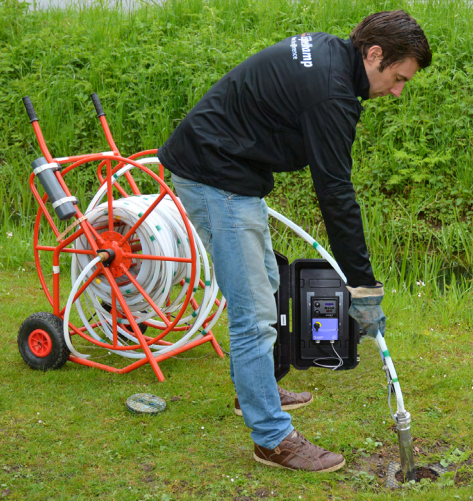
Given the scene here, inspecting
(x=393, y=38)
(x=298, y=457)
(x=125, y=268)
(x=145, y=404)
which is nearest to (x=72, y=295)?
(x=125, y=268)

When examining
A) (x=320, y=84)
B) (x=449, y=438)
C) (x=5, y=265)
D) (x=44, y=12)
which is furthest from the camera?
(x=44, y=12)

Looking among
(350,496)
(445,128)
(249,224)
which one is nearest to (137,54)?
(445,128)


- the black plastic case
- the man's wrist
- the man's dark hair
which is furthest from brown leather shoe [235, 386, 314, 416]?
the man's dark hair

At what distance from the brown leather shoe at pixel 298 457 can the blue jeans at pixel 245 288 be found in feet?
0.18

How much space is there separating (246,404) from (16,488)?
3.41ft

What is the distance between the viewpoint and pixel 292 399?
136 inches

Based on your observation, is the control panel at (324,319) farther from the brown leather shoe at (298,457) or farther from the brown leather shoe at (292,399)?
the brown leather shoe at (298,457)

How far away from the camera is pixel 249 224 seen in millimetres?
2617

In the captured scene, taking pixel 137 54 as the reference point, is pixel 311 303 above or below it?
below

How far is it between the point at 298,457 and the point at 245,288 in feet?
2.64

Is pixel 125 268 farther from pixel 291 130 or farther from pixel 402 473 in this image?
pixel 402 473

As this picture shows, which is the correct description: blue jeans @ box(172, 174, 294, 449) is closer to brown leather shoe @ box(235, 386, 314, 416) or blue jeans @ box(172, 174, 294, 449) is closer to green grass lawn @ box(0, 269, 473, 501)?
green grass lawn @ box(0, 269, 473, 501)

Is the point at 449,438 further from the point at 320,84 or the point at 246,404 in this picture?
the point at 320,84

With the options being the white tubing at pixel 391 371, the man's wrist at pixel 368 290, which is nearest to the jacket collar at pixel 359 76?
the man's wrist at pixel 368 290
